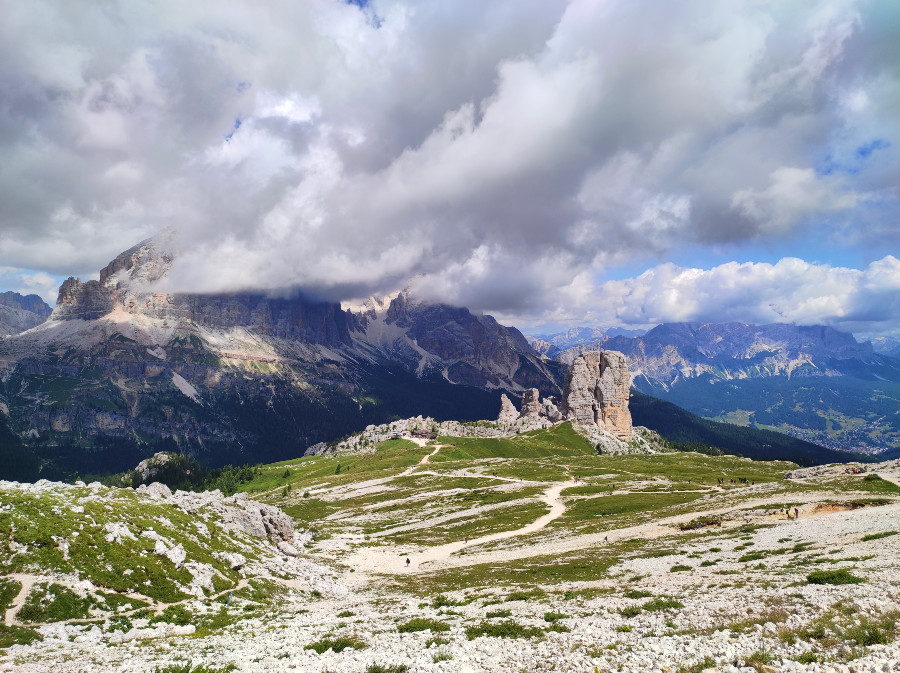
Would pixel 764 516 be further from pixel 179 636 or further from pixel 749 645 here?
pixel 179 636

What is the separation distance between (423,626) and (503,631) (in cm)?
544

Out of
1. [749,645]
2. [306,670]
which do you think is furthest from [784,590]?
[306,670]

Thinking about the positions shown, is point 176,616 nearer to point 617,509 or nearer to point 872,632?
point 872,632

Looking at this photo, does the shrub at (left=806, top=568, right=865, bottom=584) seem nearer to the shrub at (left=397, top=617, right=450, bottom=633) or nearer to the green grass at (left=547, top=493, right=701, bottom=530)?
the shrub at (left=397, top=617, right=450, bottom=633)

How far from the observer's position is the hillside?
18.0 meters

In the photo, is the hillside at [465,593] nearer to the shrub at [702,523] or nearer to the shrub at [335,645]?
the shrub at [335,645]

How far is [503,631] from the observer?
22797mm

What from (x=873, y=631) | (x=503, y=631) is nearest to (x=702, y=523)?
(x=503, y=631)

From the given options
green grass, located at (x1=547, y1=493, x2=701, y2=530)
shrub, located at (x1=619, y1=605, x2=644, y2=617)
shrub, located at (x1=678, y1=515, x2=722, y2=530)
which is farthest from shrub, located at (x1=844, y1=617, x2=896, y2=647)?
A: green grass, located at (x1=547, y1=493, x2=701, y2=530)

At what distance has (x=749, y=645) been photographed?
15.9 metres

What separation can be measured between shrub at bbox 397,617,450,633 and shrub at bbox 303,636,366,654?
3.38m

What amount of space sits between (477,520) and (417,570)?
41.4 metres

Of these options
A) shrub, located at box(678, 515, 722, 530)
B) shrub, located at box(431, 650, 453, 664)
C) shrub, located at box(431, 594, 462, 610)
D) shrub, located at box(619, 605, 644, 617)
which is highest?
shrub, located at box(431, 650, 453, 664)

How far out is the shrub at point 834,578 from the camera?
24578 millimetres
